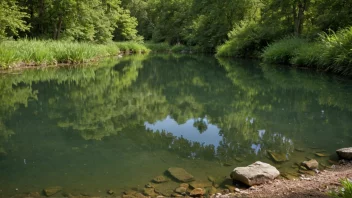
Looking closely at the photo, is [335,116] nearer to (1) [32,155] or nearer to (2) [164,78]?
(1) [32,155]

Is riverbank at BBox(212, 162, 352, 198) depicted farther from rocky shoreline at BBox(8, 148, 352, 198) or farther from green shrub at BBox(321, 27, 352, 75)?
green shrub at BBox(321, 27, 352, 75)

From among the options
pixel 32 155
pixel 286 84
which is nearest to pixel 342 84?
pixel 286 84

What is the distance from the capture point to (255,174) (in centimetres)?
351

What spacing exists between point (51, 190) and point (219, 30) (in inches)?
1240

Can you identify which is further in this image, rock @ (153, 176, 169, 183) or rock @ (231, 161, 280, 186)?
rock @ (153, 176, 169, 183)

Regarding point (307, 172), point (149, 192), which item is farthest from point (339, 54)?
point (149, 192)

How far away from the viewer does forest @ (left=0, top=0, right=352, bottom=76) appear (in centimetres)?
1448

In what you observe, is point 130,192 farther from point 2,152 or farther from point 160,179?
point 2,152

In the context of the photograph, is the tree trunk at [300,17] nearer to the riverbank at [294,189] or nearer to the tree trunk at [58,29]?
the tree trunk at [58,29]

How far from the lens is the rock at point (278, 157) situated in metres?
4.31

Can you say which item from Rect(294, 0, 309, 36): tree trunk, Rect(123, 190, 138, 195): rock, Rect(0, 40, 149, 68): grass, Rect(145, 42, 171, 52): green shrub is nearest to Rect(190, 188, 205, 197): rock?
Rect(123, 190, 138, 195): rock

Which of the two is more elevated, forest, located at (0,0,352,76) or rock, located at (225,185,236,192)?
forest, located at (0,0,352,76)

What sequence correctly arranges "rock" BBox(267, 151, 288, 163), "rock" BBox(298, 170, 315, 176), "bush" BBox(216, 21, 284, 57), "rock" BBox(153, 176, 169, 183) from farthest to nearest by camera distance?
"bush" BBox(216, 21, 284, 57) < "rock" BBox(267, 151, 288, 163) < "rock" BBox(298, 170, 315, 176) < "rock" BBox(153, 176, 169, 183)

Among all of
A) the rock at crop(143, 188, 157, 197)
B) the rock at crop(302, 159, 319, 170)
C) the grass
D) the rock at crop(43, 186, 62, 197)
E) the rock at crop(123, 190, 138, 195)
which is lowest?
the rock at crop(43, 186, 62, 197)
